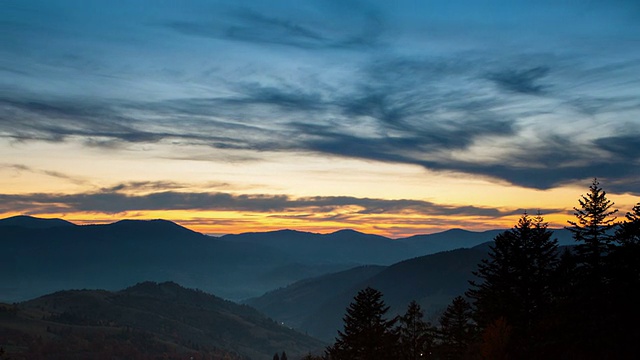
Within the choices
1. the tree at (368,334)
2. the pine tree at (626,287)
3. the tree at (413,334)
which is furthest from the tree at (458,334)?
the pine tree at (626,287)

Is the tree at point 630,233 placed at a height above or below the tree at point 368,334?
above

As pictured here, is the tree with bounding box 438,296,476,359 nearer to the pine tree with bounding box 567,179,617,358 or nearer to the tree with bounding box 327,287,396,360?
the tree with bounding box 327,287,396,360

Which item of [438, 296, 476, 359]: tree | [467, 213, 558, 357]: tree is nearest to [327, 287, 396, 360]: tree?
[438, 296, 476, 359]: tree

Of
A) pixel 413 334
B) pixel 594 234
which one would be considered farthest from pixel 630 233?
pixel 413 334

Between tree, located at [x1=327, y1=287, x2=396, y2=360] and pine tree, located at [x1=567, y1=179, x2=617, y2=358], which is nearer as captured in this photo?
pine tree, located at [x1=567, y1=179, x2=617, y2=358]

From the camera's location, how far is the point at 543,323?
43562 mm

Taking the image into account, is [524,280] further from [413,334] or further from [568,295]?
[413,334]

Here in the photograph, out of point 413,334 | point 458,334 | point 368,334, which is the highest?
point 458,334

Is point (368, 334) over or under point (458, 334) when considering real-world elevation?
under

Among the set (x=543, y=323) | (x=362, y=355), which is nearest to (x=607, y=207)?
(x=543, y=323)

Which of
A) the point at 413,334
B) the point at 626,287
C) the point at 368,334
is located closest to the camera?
the point at 626,287

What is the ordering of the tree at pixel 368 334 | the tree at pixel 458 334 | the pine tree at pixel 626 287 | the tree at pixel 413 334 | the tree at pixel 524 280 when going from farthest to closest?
the tree at pixel 413 334
the tree at pixel 368 334
the tree at pixel 458 334
the tree at pixel 524 280
the pine tree at pixel 626 287

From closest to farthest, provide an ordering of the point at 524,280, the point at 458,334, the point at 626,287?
the point at 626,287 → the point at 524,280 → the point at 458,334

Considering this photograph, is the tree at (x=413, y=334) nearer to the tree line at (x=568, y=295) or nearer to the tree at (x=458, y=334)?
the tree at (x=458, y=334)
